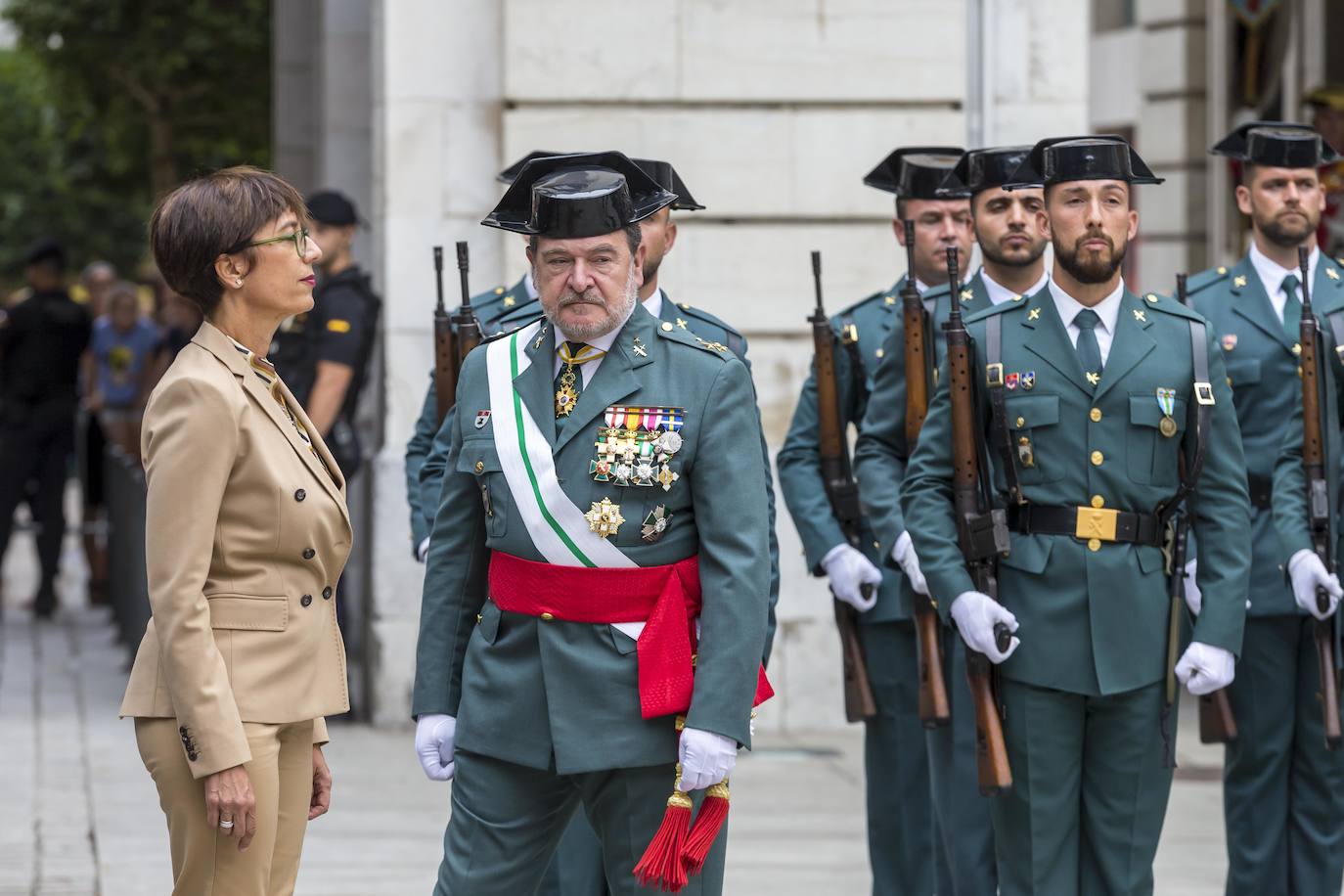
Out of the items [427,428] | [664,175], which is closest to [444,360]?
[427,428]

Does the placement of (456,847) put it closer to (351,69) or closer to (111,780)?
(111,780)

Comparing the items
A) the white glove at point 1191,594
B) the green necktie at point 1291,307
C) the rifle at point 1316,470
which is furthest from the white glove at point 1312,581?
the green necktie at point 1291,307

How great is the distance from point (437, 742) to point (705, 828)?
0.60m

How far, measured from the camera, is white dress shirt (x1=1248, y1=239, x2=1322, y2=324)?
6555 mm

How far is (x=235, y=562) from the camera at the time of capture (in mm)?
4180

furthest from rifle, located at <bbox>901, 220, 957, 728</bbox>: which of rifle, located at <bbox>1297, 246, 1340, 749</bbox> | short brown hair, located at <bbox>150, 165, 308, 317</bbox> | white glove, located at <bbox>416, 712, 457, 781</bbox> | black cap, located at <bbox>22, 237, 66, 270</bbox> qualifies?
black cap, located at <bbox>22, 237, 66, 270</bbox>

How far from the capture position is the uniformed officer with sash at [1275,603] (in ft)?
20.8

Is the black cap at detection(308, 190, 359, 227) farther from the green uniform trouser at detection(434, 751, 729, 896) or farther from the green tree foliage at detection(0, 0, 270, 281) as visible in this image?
the green tree foliage at detection(0, 0, 270, 281)

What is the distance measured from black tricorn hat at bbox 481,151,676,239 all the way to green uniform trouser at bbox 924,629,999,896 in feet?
6.67

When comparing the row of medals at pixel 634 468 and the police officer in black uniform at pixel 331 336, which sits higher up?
the police officer in black uniform at pixel 331 336

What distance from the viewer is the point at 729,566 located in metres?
4.31

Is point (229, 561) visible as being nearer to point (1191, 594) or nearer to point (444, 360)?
point (444, 360)

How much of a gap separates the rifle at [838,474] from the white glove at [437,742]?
2.18 m

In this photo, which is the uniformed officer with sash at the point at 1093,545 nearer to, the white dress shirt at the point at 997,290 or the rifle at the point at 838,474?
the white dress shirt at the point at 997,290
